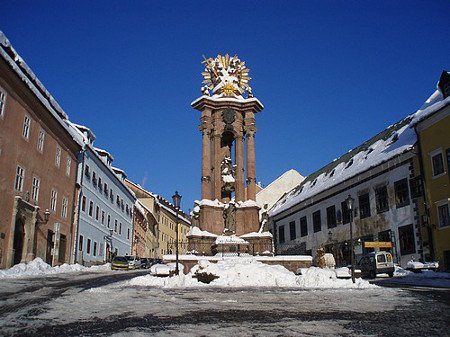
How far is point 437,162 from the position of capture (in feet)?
86.3

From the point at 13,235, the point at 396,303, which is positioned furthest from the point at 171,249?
the point at 396,303

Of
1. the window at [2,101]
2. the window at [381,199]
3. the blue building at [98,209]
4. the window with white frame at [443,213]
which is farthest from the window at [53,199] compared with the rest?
the window with white frame at [443,213]

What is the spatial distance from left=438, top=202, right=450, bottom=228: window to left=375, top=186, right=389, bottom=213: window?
5.41 m

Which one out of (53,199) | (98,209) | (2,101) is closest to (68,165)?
(53,199)

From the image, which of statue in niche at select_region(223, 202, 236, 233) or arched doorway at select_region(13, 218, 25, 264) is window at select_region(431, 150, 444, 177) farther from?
arched doorway at select_region(13, 218, 25, 264)

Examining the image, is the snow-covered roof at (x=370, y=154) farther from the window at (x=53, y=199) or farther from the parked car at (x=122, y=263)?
the window at (x=53, y=199)

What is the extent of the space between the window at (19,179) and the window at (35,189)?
1.61 m

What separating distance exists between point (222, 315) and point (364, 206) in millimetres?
28239

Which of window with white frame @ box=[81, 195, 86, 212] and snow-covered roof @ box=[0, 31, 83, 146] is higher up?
snow-covered roof @ box=[0, 31, 83, 146]

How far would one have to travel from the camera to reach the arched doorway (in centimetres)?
2588

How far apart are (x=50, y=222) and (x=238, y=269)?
744 inches

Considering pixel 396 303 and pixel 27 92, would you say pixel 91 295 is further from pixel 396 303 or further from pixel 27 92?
pixel 27 92

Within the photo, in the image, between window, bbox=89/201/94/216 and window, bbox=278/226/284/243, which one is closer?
window, bbox=89/201/94/216

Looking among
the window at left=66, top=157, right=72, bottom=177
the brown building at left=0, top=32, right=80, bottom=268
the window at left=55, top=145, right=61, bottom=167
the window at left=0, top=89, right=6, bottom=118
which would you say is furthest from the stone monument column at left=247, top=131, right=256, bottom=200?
the window at left=66, top=157, right=72, bottom=177
